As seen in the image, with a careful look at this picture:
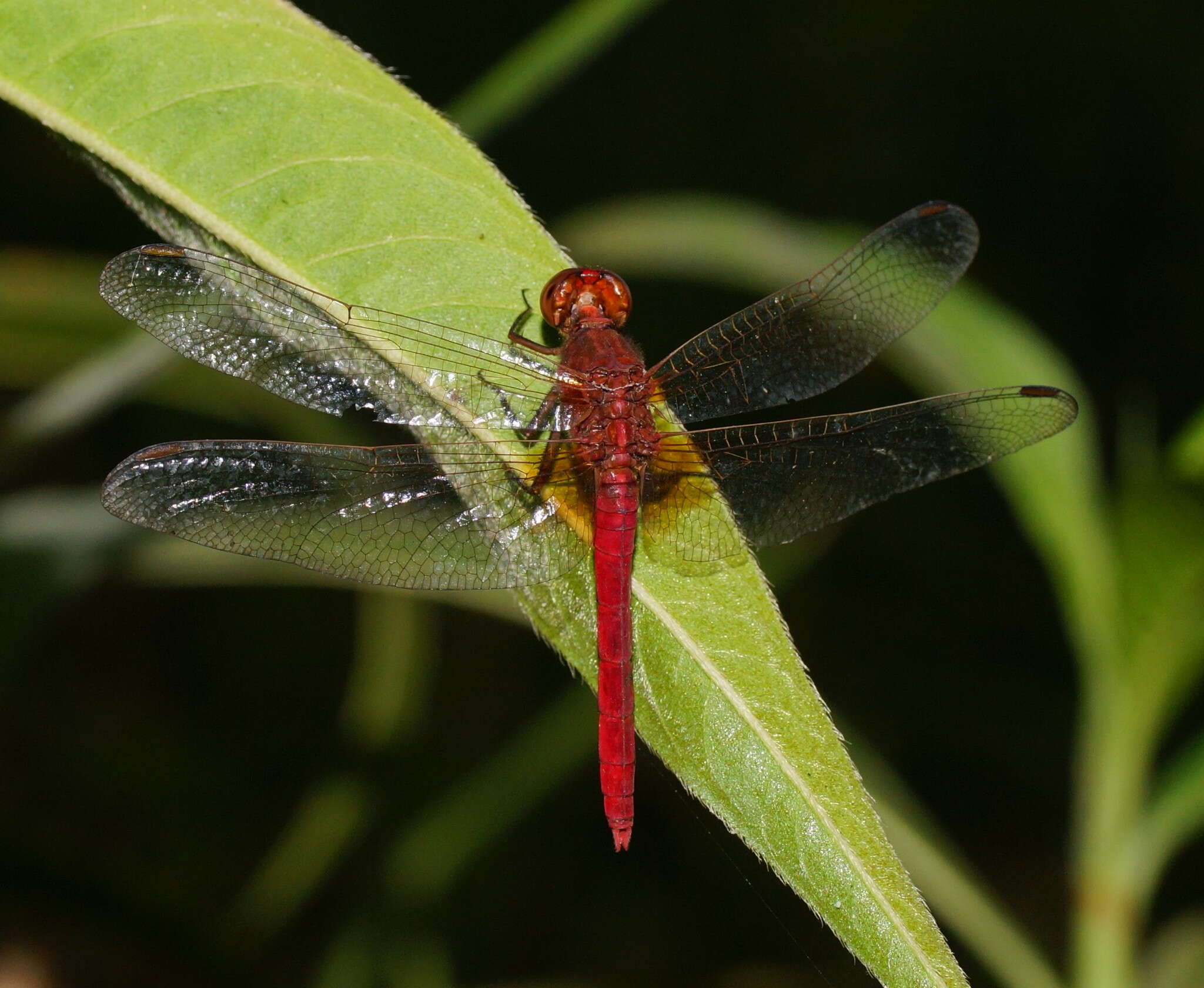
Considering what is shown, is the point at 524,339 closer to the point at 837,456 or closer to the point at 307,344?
the point at 307,344

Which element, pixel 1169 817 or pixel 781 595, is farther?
Answer: pixel 781 595

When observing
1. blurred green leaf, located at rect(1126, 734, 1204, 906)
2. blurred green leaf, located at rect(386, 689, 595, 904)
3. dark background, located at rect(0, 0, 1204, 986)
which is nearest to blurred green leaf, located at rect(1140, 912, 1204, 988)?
dark background, located at rect(0, 0, 1204, 986)

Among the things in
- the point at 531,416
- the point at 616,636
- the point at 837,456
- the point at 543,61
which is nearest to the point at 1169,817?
the point at 837,456

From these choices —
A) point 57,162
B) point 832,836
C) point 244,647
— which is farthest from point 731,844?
point 57,162

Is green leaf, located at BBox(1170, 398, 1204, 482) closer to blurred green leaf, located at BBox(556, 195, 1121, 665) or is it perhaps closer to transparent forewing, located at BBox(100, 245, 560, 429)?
blurred green leaf, located at BBox(556, 195, 1121, 665)

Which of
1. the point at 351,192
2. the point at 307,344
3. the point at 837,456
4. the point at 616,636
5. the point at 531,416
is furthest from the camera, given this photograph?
the point at 837,456

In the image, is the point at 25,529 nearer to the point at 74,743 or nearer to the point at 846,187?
the point at 74,743
